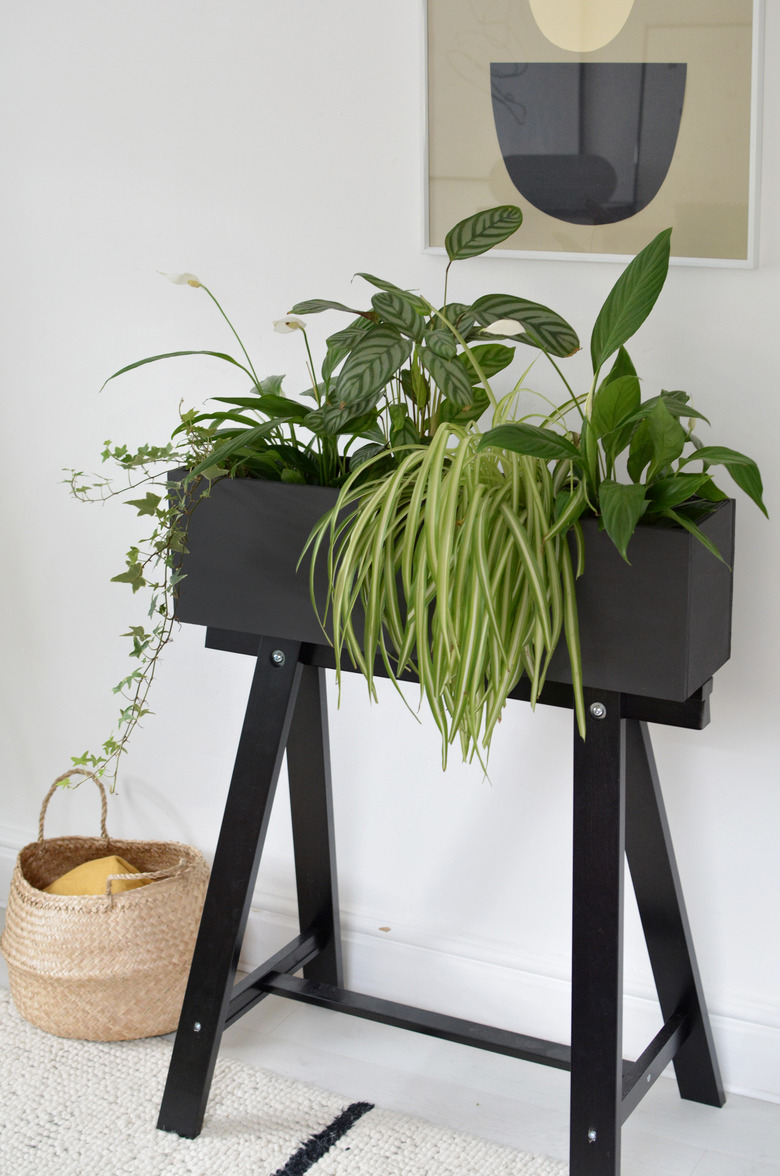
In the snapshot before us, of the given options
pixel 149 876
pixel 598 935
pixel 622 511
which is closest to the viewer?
pixel 622 511

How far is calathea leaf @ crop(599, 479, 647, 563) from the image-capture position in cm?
105

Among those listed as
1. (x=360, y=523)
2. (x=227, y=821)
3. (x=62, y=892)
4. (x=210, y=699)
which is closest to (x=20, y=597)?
(x=210, y=699)

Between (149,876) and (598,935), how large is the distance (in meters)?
0.74

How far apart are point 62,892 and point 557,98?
136cm

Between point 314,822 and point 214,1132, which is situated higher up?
point 314,822

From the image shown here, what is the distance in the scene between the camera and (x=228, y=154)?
5.56 feet

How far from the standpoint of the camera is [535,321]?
1.24 metres

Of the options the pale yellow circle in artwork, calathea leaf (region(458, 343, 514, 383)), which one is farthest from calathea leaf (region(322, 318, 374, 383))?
the pale yellow circle in artwork

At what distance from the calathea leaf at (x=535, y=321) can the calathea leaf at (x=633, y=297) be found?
0.05 meters

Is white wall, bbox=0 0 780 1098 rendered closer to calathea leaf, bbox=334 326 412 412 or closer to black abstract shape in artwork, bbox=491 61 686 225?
black abstract shape in artwork, bbox=491 61 686 225

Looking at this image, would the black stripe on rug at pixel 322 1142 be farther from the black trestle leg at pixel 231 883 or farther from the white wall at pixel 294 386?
the white wall at pixel 294 386

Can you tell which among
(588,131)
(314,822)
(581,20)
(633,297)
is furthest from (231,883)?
(581,20)

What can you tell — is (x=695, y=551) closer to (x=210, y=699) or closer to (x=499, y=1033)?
(x=499, y=1033)

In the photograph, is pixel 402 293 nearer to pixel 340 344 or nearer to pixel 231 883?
pixel 340 344
